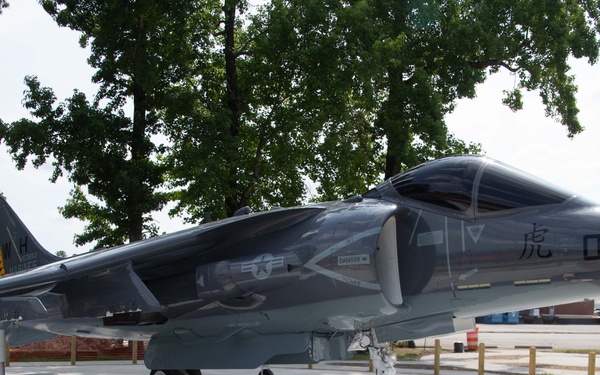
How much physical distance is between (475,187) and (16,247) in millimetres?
9455

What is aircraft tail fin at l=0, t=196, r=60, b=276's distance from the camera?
13.3 meters

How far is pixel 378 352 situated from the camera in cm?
862

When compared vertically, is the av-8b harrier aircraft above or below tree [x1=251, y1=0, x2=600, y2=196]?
below

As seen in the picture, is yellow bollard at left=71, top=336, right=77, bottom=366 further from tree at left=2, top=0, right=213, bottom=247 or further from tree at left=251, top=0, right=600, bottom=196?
tree at left=251, top=0, right=600, bottom=196

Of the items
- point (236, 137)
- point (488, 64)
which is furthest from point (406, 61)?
point (236, 137)

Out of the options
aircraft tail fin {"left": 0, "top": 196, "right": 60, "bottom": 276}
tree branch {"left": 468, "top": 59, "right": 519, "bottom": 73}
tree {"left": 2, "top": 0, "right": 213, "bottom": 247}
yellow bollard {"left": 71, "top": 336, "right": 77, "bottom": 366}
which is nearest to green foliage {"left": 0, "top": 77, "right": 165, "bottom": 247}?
tree {"left": 2, "top": 0, "right": 213, "bottom": 247}

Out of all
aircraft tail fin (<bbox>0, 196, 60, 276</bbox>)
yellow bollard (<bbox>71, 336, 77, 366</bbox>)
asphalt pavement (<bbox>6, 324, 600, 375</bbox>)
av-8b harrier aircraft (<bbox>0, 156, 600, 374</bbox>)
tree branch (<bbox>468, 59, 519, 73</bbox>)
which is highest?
tree branch (<bbox>468, 59, 519, 73</bbox>)

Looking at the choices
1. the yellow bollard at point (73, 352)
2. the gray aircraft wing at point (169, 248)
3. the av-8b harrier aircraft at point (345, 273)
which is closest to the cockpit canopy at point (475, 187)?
the av-8b harrier aircraft at point (345, 273)

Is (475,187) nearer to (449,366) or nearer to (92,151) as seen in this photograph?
(449,366)

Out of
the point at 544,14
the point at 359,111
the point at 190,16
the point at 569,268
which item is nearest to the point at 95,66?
the point at 190,16

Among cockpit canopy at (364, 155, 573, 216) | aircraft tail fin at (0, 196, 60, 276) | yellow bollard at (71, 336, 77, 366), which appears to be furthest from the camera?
yellow bollard at (71, 336, 77, 366)

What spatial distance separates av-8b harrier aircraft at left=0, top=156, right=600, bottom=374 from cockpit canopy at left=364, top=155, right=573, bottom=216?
13 millimetres

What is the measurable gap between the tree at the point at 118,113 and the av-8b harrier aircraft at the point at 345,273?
10638mm

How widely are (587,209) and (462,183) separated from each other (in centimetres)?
129
